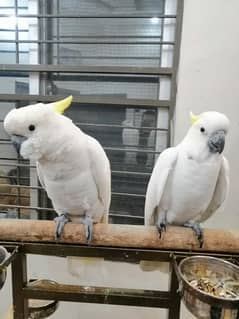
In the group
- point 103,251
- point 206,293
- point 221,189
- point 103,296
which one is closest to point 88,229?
point 103,251

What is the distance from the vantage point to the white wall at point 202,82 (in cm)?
162

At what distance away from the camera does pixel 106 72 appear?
181 centimetres

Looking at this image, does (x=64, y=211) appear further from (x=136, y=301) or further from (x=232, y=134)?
(x=232, y=134)

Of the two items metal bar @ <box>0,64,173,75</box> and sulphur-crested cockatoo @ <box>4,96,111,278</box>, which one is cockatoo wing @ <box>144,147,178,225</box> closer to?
sulphur-crested cockatoo @ <box>4,96,111,278</box>

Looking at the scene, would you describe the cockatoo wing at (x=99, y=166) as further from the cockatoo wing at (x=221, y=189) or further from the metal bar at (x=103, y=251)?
the cockatoo wing at (x=221, y=189)

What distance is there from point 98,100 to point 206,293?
4.51 ft

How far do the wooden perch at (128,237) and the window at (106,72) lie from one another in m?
0.92

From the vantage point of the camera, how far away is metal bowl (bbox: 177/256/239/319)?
673mm

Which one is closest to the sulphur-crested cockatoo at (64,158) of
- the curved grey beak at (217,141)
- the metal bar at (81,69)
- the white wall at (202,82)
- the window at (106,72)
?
the curved grey beak at (217,141)

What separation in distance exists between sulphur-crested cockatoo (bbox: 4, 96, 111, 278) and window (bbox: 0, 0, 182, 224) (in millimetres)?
705

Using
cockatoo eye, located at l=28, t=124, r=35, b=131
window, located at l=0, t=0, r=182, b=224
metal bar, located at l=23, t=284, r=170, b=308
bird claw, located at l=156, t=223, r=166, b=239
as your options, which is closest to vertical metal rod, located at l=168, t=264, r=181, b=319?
metal bar, located at l=23, t=284, r=170, b=308

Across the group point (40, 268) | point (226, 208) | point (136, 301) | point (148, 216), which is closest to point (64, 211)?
point (148, 216)

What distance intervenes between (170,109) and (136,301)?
1.16 meters

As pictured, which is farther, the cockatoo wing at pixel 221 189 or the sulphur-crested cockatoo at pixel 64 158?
the cockatoo wing at pixel 221 189
